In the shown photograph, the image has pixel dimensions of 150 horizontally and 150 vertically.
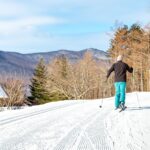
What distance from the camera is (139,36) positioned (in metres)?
57.5

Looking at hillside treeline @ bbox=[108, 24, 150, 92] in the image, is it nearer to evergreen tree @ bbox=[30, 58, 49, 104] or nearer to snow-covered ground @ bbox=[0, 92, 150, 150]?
evergreen tree @ bbox=[30, 58, 49, 104]

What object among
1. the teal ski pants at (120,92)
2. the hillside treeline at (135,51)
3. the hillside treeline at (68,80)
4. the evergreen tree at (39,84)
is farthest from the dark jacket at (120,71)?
the evergreen tree at (39,84)

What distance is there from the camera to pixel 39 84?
7525 cm

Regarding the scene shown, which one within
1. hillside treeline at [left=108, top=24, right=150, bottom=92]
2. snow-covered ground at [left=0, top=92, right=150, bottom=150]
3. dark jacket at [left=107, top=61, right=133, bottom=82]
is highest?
hillside treeline at [left=108, top=24, right=150, bottom=92]

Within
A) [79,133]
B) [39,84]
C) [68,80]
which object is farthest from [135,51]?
[79,133]

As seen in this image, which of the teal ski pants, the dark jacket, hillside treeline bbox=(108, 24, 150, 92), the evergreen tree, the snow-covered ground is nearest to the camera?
the snow-covered ground

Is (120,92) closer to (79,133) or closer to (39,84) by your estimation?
(79,133)

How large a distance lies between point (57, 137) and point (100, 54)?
2759 inches

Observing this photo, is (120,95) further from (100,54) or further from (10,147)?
(100,54)

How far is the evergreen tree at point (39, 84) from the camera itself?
237ft

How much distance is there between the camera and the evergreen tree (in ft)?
237

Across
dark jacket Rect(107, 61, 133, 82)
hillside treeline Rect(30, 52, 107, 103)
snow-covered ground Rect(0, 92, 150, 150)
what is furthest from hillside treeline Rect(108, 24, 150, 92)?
snow-covered ground Rect(0, 92, 150, 150)

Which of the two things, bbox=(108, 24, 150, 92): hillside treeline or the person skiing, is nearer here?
the person skiing

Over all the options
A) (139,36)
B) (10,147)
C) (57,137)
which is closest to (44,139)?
(57,137)
